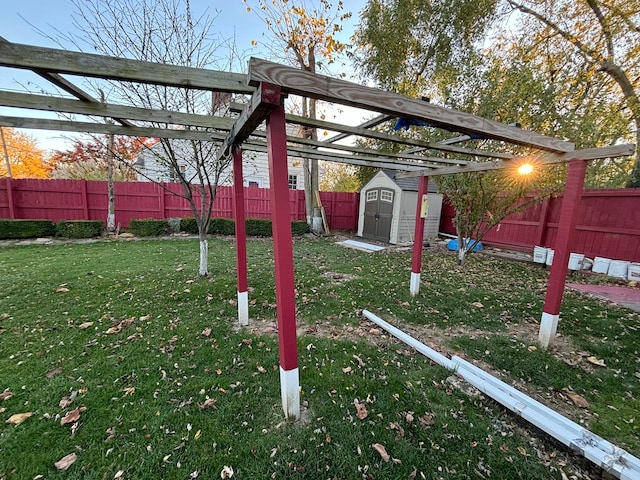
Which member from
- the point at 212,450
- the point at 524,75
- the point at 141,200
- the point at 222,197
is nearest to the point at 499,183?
the point at 524,75

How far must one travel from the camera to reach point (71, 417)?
188 cm

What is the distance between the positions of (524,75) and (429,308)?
4.83 meters

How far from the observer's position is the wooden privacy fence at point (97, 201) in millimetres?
8820

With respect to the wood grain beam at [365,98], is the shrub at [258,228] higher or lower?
lower

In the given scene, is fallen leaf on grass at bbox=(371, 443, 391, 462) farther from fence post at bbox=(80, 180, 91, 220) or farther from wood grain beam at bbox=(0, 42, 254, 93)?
fence post at bbox=(80, 180, 91, 220)

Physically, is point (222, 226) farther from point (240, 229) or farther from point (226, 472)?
point (226, 472)

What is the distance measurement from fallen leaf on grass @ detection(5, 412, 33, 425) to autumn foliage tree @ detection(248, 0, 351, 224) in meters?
9.30

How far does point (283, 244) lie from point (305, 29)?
972 centimetres

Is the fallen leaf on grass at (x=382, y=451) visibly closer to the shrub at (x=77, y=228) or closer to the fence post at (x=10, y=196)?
the shrub at (x=77, y=228)

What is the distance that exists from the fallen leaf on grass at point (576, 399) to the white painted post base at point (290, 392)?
2325mm

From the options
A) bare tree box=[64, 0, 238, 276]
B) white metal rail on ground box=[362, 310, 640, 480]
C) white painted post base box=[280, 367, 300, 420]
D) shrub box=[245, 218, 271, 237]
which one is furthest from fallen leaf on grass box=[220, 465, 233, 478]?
shrub box=[245, 218, 271, 237]

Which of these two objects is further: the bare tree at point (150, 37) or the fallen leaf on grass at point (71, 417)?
the bare tree at point (150, 37)

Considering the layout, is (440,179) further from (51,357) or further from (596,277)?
(51,357)

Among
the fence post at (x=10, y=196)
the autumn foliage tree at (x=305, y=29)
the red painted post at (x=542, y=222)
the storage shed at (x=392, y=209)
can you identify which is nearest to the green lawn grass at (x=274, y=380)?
the red painted post at (x=542, y=222)
